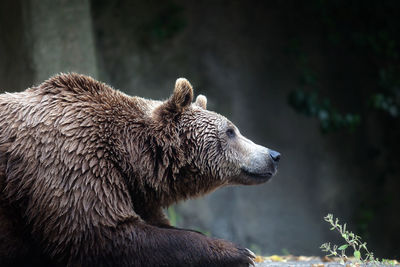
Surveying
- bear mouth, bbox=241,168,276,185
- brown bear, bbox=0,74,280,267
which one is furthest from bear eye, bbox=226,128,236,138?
bear mouth, bbox=241,168,276,185

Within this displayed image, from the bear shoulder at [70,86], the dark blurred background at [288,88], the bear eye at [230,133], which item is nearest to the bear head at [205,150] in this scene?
the bear eye at [230,133]

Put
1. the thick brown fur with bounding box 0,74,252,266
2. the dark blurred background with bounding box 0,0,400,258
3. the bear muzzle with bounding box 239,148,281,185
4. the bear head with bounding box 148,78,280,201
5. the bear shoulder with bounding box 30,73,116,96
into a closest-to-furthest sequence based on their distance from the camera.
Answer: the thick brown fur with bounding box 0,74,252,266
the bear shoulder with bounding box 30,73,116,96
the bear head with bounding box 148,78,280,201
the bear muzzle with bounding box 239,148,281,185
the dark blurred background with bounding box 0,0,400,258

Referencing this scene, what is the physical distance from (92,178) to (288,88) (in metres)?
6.22

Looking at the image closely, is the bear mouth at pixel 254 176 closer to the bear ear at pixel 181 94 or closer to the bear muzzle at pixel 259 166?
the bear muzzle at pixel 259 166

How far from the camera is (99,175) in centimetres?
390

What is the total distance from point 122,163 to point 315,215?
250 inches

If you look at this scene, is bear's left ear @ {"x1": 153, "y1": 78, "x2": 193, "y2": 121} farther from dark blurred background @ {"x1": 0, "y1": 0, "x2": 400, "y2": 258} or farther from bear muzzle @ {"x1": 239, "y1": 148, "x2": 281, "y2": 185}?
dark blurred background @ {"x1": 0, "y1": 0, "x2": 400, "y2": 258}

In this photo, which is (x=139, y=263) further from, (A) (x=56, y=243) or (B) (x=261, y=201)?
(B) (x=261, y=201)

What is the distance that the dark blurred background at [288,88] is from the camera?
8711 millimetres

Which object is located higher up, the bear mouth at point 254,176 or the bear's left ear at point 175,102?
the bear's left ear at point 175,102

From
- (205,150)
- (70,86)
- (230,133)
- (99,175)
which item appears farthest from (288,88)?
(99,175)

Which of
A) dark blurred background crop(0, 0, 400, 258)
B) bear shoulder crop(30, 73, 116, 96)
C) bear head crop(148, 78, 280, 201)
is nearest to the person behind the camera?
bear shoulder crop(30, 73, 116, 96)

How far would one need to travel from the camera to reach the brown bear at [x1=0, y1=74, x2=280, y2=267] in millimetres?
3781

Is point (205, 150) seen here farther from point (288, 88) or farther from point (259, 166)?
point (288, 88)
